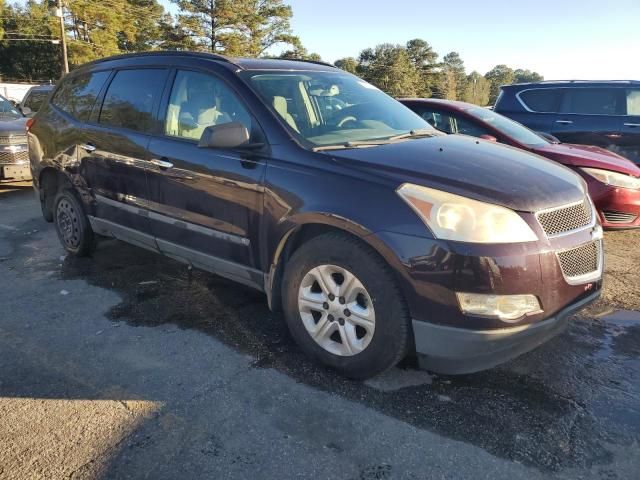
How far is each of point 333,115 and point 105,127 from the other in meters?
2.07

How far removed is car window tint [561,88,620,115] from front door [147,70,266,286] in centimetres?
625

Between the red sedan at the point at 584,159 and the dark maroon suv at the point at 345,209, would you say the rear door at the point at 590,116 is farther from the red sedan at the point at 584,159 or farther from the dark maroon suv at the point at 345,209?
the dark maroon suv at the point at 345,209

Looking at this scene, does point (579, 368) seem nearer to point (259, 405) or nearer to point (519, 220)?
point (519, 220)

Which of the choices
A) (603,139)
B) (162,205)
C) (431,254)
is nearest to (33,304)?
(162,205)

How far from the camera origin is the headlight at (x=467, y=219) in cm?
257

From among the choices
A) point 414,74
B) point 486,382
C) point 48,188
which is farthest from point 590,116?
point 414,74

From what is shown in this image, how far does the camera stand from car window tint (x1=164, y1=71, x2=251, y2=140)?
356 centimetres

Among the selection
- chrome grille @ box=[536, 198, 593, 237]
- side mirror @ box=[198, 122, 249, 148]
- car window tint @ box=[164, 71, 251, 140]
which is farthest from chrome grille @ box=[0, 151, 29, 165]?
chrome grille @ box=[536, 198, 593, 237]

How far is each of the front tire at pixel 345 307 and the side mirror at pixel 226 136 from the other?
0.77 meters

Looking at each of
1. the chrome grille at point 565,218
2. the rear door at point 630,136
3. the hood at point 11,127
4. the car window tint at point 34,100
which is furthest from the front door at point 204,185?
the car window tint at point 34,100

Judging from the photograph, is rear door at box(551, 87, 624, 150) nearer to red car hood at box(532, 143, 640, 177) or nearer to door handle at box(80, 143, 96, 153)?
red car hood at box(532, 143, 640, 177)

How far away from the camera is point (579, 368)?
3.15 meters

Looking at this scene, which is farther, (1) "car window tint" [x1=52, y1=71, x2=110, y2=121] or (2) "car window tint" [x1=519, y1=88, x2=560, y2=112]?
(2) "car window tint" [x1=519, y1=88, x2=560, y2=112]

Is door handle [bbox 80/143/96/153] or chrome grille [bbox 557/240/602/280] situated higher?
door handle [bbox 80/143/96/153]
